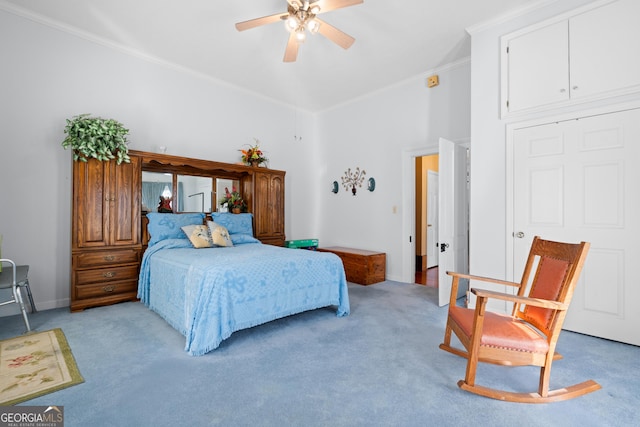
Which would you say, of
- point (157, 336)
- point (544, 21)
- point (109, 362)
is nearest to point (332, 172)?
point (544, 21)

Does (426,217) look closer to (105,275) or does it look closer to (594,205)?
(594,205)

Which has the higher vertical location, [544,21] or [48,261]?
[544,21]

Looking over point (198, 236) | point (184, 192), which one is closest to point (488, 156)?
point (198, 236)

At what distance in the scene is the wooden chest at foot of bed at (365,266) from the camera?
15.5ft

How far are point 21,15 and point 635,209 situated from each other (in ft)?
20.9

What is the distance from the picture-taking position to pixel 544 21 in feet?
9.86

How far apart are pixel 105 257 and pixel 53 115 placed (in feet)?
5.79

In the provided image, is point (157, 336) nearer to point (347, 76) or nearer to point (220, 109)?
point (220, 109)

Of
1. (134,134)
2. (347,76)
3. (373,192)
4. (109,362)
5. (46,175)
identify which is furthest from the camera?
(373,192)

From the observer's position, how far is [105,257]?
11.6 ft

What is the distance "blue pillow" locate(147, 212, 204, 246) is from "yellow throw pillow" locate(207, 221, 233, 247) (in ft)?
1.26

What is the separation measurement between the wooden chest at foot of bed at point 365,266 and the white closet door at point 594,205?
2.05 m

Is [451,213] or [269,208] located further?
[269,208]

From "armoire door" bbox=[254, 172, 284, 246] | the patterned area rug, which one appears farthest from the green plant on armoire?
"armoire door" bbox=[254, 172, 284, 246]
